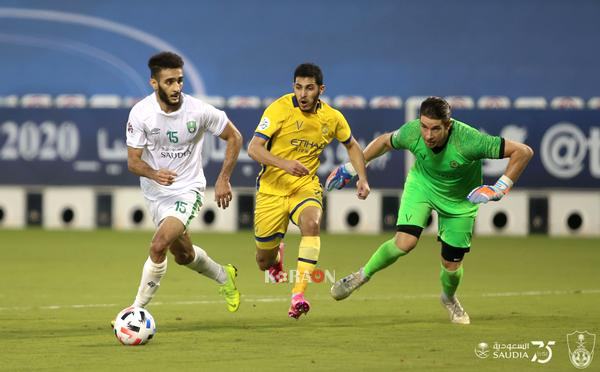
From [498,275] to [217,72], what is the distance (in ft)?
42.6

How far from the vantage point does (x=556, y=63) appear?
29516 mm

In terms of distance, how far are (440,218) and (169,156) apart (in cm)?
249

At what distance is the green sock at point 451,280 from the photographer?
1252cm

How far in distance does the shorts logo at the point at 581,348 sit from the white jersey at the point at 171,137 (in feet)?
11.6

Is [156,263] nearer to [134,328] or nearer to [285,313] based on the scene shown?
[134,328]

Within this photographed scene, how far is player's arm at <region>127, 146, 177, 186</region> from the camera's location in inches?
463

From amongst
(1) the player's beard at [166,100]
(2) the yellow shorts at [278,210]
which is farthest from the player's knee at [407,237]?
(1) the player's beard at [166,100]

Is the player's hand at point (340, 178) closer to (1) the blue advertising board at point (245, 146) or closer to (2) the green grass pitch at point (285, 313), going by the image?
(2) the green grass pitch at point (285, 313)

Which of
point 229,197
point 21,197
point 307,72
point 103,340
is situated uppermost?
point 307,72

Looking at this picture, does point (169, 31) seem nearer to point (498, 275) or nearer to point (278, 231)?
point (498, 275)

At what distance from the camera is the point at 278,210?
45.0ft

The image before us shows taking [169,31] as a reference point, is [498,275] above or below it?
below

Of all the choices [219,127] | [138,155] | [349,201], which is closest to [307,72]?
[219,127]

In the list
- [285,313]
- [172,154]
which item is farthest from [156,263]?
[285,313]
